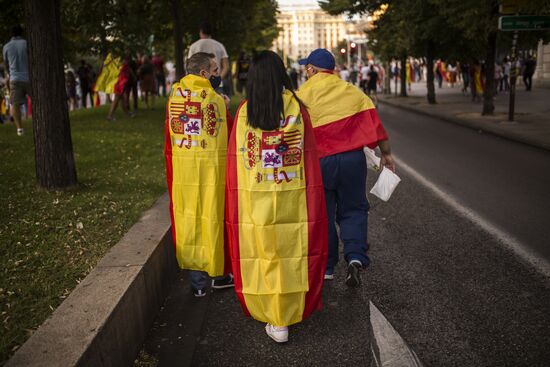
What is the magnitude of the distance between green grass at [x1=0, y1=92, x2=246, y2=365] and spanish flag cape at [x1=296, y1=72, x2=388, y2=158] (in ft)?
6.52

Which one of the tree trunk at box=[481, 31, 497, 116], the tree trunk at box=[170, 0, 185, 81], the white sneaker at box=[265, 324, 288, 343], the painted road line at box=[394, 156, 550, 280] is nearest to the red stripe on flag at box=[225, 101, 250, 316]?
the white sneaker at box=[265, 324, 288, 343]

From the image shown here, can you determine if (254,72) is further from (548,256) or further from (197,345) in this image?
(548,256)

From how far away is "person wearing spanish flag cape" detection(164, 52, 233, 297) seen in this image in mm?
Answer: 4078

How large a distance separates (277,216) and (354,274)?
1111 millimetres

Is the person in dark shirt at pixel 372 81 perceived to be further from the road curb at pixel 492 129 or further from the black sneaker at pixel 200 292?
the black sneaker at pixel 200 292

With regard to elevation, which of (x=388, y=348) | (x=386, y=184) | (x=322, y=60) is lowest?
(x=388, y=348)

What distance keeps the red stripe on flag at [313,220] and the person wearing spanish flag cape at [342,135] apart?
0.62 meters

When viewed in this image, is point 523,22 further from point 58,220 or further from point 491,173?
point 58,220

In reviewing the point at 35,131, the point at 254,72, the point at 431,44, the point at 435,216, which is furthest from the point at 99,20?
the point at 431,44

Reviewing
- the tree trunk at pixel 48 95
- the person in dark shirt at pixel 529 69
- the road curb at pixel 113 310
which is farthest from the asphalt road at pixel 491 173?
the person in dark shirt at pixel 529 69

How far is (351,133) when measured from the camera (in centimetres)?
420

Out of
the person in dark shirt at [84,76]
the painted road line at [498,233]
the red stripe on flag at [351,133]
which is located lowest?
the painted road line at [498,233]

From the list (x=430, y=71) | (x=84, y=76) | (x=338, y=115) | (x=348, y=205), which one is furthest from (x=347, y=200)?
(x=430, y=71)

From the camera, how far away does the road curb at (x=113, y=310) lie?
2.71 m
